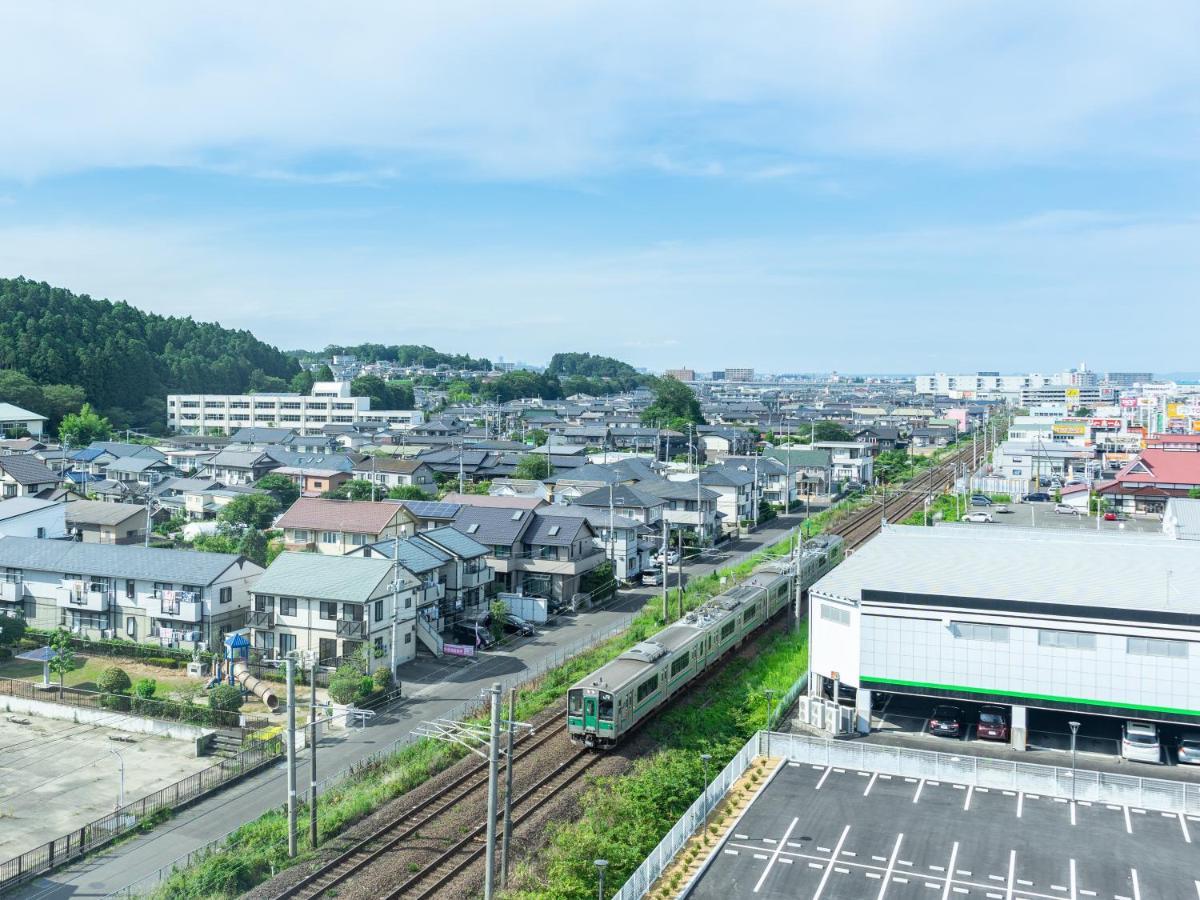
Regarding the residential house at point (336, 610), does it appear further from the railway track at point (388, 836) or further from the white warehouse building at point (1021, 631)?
the white warehouse building at point (1021, 631)

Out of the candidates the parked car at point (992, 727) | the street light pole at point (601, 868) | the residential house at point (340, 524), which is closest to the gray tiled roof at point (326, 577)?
the residential house at point (340, 524)

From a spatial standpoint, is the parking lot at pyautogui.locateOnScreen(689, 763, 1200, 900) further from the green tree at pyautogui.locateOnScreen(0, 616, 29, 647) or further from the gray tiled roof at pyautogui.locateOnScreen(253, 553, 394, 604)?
the green tree at pyautogui.locateOnScreen(0, 616, 29, 647)

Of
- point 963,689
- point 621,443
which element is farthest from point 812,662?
point 621,443

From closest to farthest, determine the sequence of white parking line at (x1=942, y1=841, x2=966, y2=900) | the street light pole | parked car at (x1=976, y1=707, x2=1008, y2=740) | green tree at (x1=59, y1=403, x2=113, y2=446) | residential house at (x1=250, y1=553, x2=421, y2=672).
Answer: the street light pole → white parking line at (x1=942, y1=841, x2=966, y2=900) → parked car at (x1=976, y1=707, x2=1008, y2=740) → residential house at (x1=250, y1=553, x2=421, y2=672) → green tree at (x1=59, y1=403, x2=113, y2=446)

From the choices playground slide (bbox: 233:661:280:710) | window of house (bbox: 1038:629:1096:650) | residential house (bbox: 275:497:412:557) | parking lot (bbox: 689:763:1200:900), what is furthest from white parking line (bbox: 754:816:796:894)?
residential house (bbox: 275:497:412:557)

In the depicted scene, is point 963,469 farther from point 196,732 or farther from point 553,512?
point 196,732

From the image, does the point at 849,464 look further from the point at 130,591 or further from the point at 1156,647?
the point at 130,591

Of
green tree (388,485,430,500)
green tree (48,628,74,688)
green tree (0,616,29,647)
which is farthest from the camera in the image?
green tree (388,485,430,500)

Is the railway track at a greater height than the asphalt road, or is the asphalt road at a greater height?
the railway track
